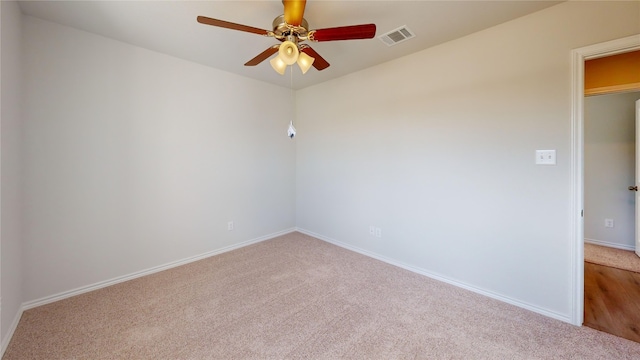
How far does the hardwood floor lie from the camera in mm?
1812

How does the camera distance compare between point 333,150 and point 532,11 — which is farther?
point 333,150

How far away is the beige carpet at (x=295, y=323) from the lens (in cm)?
159

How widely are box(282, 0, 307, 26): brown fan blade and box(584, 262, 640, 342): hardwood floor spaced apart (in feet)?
10.2

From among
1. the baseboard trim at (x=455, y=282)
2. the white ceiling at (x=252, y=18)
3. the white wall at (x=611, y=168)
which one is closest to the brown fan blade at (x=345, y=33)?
the white ceiling at (x=252, y=18)

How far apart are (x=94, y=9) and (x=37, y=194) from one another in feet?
5.34

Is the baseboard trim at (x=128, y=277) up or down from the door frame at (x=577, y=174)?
down

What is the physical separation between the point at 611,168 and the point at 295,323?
469 cm

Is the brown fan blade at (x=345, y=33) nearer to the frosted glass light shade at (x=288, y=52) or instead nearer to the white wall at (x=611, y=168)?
the frosted glass light shade at (x=288, y=52)

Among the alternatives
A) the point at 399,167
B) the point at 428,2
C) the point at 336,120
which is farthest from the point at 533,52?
the point at 336,120

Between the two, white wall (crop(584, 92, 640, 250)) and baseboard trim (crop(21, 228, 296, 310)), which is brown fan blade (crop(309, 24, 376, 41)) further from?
white wall (crop(584, 92, 640, 250))

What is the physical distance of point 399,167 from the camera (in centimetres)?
285

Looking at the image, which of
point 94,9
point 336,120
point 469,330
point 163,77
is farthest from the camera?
point 336,120

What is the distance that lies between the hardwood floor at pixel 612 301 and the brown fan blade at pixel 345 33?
8.92ft

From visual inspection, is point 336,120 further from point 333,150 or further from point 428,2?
point 428,2
